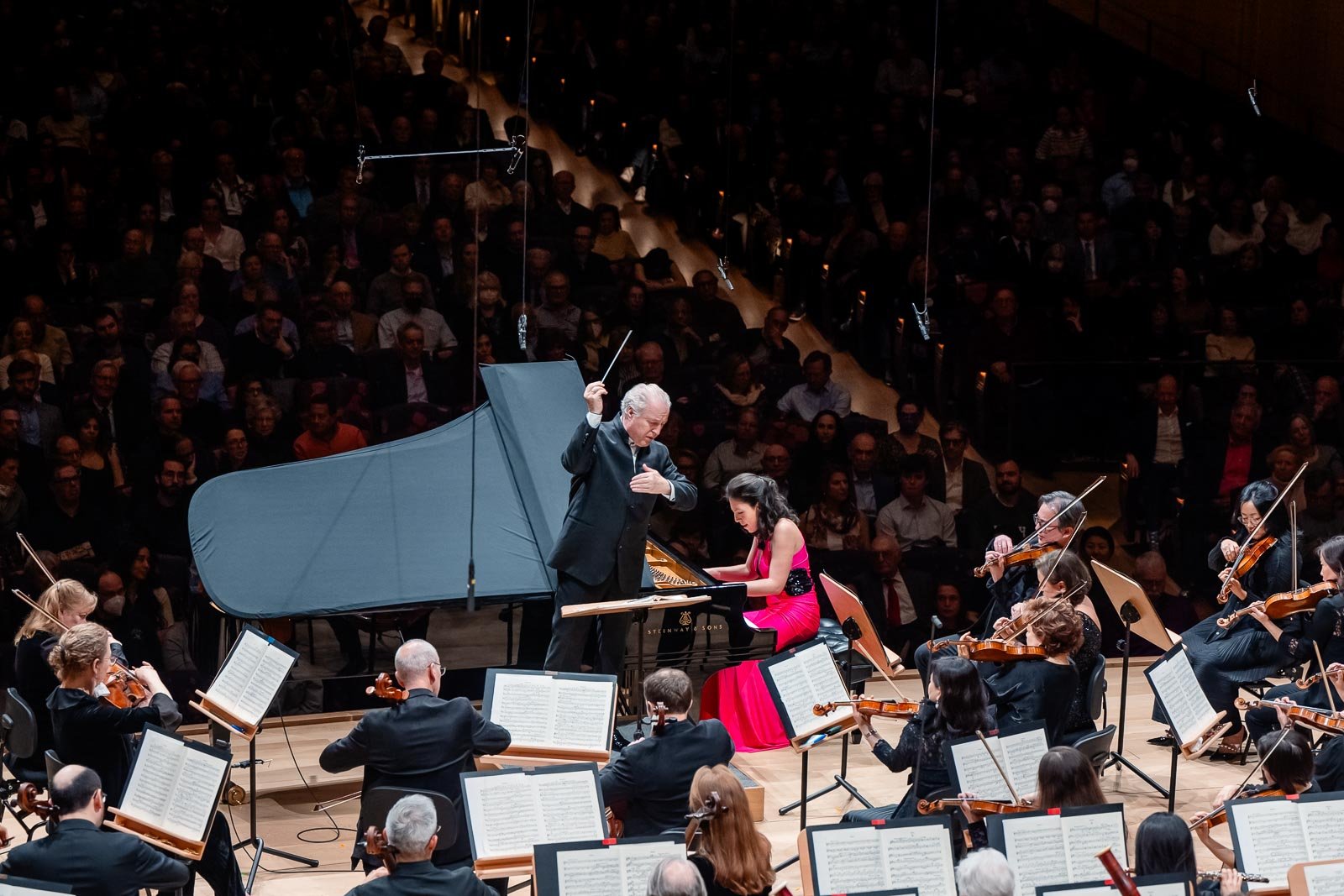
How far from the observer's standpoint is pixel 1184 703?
201 inches

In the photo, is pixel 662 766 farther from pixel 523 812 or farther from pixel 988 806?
pixel 988 806

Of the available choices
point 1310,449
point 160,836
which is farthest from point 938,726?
point 1310,449

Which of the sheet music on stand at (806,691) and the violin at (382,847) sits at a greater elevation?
A: the violin at (382,847)

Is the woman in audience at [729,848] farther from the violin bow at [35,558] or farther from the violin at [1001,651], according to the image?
the violin bow at [35,558]

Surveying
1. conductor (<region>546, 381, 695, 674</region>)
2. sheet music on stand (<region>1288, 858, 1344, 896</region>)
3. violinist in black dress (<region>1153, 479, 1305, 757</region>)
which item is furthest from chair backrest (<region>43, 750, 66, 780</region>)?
violinist in black dress (<region>1153, 479, 1305, 757</region>)

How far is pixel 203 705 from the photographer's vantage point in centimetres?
489

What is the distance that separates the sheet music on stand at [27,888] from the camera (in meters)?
3.48

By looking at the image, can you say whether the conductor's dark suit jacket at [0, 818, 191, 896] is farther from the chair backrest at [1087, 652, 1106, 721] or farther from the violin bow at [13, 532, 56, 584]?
the chair backrest at [1087, 652, 1106, 721]

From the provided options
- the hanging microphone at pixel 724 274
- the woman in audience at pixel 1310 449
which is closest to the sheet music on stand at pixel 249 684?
the hanging microphone at pixel 724 274

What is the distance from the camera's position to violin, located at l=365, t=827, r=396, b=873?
371 centimetres

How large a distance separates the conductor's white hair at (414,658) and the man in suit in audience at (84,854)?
88cm

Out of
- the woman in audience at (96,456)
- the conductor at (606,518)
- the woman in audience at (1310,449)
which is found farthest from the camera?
the woman in audience at (1310,449)

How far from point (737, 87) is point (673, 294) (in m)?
1.90

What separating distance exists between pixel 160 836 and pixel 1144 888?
2512 mm
